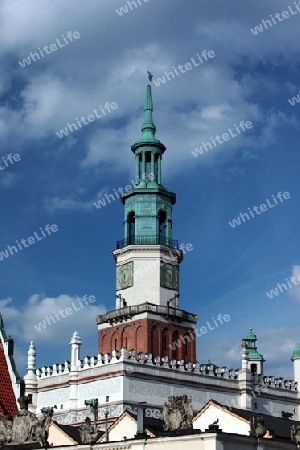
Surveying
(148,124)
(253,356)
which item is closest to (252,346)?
(253,356)

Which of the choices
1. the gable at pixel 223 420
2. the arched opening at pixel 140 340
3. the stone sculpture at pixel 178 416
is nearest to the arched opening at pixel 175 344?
the arched opening at pixel 140 340

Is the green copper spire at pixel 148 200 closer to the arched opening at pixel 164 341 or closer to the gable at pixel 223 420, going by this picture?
the arched opening at pixel 164 341

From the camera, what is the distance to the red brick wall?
80500 mm

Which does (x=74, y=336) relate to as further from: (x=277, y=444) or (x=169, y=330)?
(x=277, y=444)

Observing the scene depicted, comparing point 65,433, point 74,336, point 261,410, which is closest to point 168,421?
point 65,433

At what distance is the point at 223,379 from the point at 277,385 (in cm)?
793

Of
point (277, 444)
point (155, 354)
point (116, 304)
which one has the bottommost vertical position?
point (277, 444)

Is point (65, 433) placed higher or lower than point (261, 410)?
lower

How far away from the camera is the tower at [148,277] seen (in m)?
81.2

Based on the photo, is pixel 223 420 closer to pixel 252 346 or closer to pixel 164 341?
pixel 164 341

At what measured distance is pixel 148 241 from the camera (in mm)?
85312

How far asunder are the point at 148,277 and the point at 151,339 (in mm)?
6241

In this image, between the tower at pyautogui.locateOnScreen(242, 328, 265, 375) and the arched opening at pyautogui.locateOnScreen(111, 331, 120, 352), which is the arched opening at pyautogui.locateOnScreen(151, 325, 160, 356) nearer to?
the arched opening at pyautogui.locateOnScreen(111, 331, 120, 352)

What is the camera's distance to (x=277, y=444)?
3625 cm
